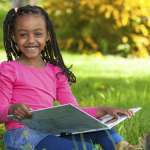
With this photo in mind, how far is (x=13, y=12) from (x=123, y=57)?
677 centimetres

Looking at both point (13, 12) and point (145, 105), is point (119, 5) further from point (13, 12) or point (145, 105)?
point (13, 12)

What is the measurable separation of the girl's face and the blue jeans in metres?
0.57

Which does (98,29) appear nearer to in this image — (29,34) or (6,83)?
(29,34)

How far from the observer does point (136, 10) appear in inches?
290

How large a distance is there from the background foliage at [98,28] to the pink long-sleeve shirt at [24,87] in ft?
19.6

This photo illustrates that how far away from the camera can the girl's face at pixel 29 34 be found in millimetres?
2059

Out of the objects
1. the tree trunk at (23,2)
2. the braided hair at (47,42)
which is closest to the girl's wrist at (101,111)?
the braided hair at (47,42)

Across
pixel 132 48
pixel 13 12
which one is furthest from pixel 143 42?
pixel 13 12

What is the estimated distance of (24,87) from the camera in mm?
2000

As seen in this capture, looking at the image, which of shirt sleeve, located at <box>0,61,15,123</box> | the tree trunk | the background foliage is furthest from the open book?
the background foliage

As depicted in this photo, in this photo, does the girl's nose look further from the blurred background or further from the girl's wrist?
the blurred background

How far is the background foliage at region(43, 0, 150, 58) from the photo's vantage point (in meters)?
8.14

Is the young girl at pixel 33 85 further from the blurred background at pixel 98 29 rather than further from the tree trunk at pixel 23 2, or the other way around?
the blurred background at pixel 98 29

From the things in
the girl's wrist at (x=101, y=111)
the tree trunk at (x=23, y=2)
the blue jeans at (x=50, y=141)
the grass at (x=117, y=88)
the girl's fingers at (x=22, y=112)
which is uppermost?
the tree trunk at (x=23, y=2)
